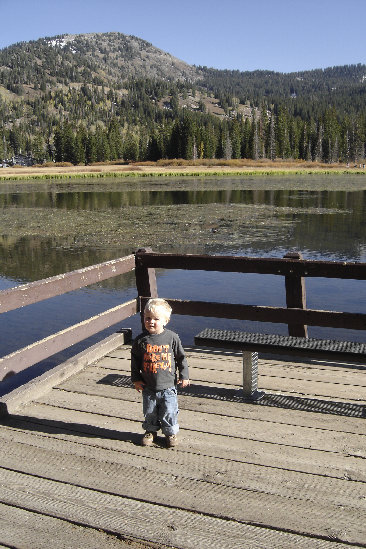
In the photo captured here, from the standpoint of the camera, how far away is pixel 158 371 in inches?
182

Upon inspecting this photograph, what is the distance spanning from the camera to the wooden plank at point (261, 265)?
6477 millimetres

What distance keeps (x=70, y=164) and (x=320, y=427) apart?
526 feet

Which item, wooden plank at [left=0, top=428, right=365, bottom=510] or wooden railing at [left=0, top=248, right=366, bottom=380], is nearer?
wooden plank at [left=0, top=428, right=365, bottom=510]

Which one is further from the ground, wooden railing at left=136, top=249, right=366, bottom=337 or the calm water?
wooden railing at left=136, top=249, right=366, bottom=337

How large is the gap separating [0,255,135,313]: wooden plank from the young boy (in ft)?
5.77

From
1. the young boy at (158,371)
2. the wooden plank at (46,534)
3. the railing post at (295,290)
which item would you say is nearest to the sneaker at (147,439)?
the young boy at (158,371)

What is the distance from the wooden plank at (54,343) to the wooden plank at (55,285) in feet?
1.50

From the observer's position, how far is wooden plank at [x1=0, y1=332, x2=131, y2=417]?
5.37m

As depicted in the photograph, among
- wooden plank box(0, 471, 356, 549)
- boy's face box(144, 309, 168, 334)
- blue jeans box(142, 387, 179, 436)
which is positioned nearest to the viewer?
wooden plank box(0, 471, 356, 549)

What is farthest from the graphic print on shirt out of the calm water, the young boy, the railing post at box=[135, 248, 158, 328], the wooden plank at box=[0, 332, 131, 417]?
the calm water

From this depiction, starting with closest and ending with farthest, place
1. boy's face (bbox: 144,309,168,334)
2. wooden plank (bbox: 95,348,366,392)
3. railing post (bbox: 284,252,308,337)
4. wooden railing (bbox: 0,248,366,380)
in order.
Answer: boy's face (bbox: 144,309,168,334)
wooden railing (bbox: 0,248,366,380)
wooden plank (bbox: 95,348,366,392)
railing post (bbox: 284,252,308,337)

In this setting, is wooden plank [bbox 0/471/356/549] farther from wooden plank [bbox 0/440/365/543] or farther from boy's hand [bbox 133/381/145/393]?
boy's hand [bbox 133/381/145/393]

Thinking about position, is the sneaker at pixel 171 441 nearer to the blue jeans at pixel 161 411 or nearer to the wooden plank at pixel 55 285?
the blue jeans at pixel 161 411

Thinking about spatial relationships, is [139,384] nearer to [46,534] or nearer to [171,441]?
[171,441]
